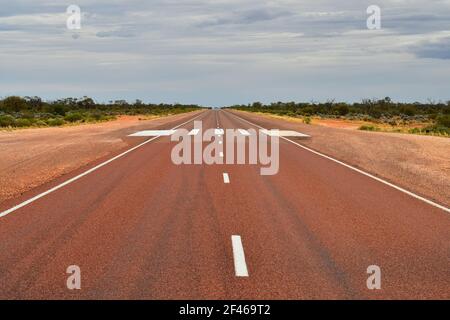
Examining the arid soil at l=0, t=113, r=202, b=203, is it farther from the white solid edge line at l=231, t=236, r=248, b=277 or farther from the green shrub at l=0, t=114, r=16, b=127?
the green shrub at l=0, t=114, r=16, b=127

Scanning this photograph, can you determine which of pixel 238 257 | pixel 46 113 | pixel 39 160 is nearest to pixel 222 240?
pixel 238 257

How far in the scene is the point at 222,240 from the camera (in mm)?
8633

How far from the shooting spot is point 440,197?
13.0 meters

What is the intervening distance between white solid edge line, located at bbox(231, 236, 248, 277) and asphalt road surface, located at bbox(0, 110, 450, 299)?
30mm

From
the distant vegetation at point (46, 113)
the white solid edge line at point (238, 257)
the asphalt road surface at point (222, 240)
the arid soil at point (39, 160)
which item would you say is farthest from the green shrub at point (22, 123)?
the white solid edge line at point (238, 257)

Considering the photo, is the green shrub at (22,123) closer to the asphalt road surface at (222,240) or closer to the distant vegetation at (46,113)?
the distant vegetation at (46,113)

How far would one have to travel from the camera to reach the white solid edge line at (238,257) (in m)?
7.01

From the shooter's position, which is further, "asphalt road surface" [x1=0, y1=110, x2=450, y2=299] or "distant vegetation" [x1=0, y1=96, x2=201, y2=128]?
"distant vegetation" [x1=0, y1=96, x2=201, y2=128]

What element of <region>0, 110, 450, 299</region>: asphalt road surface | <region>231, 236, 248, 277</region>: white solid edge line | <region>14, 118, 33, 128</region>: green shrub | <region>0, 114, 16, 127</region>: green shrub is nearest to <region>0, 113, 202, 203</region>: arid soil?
<region>0, 110, 450, 299</region>: asphalt road surface

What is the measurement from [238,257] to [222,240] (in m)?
0.97

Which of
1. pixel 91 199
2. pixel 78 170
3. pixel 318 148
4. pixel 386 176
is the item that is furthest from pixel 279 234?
pixel 318 148

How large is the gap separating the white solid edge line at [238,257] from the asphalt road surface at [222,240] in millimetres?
30

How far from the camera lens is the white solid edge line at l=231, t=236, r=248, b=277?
701 centimetres

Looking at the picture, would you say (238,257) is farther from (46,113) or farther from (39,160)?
(46,113)
